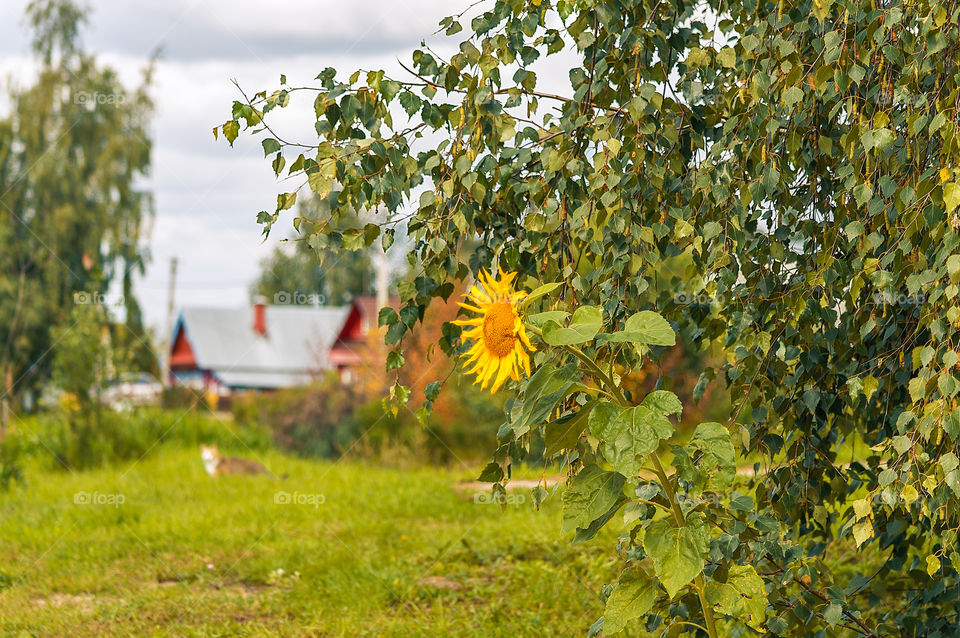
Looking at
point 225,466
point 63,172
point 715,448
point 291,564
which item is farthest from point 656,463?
point 63,172

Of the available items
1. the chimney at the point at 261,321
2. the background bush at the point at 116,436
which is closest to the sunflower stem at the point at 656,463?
the background bush at the point at 116,436

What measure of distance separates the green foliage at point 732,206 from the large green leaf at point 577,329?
0.01 metres

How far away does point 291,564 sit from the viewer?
454cm

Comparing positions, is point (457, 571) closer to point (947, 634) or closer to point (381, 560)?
point (381, 560)

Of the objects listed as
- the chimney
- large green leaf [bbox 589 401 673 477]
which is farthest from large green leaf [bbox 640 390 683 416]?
the chimney

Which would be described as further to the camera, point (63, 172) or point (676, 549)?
point (63, 172)

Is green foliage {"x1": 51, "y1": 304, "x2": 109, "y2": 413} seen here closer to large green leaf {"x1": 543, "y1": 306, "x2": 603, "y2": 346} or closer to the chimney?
large green leaf {"x1": 543, "y1": 306, "x2": 603, "y2": 346}

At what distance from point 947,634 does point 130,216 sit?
17.5 m

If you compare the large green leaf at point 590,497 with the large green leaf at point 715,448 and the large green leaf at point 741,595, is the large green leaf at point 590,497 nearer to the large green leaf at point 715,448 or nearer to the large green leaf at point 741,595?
the large green leaf at point 715,448

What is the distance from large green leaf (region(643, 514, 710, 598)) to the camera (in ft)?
4.94

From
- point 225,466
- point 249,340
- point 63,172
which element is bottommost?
point 225,466

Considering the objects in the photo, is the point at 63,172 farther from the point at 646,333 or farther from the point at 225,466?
the point at 646,333

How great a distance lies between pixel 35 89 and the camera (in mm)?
16578

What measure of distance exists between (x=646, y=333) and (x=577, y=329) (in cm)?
14
